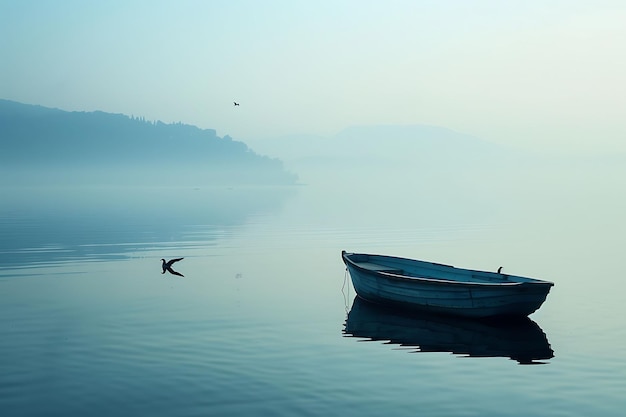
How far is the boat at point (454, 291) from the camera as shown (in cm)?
3369

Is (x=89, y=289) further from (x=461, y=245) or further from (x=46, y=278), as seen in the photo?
(x=461, y=245)

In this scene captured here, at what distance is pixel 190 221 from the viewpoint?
4407 inches

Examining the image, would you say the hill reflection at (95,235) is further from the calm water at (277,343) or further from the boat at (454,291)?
the boat at (454,291)

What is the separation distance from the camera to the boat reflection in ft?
97.5

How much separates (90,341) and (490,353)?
652 inches

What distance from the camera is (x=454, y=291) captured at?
3475cm

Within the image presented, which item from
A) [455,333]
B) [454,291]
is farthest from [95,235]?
[455,333]

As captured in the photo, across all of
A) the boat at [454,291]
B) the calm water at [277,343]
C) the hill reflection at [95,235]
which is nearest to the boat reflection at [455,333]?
the calm water at [277,343]

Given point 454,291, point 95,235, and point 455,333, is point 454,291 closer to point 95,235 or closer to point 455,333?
→ point 455,333

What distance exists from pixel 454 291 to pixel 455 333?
2.59 meters

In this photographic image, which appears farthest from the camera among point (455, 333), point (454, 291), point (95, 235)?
point (95, 235)

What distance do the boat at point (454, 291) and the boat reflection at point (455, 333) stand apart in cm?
61

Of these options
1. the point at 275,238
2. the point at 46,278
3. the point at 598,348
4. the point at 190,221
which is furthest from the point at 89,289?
the point at 190,221

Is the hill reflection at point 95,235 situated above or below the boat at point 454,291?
above
